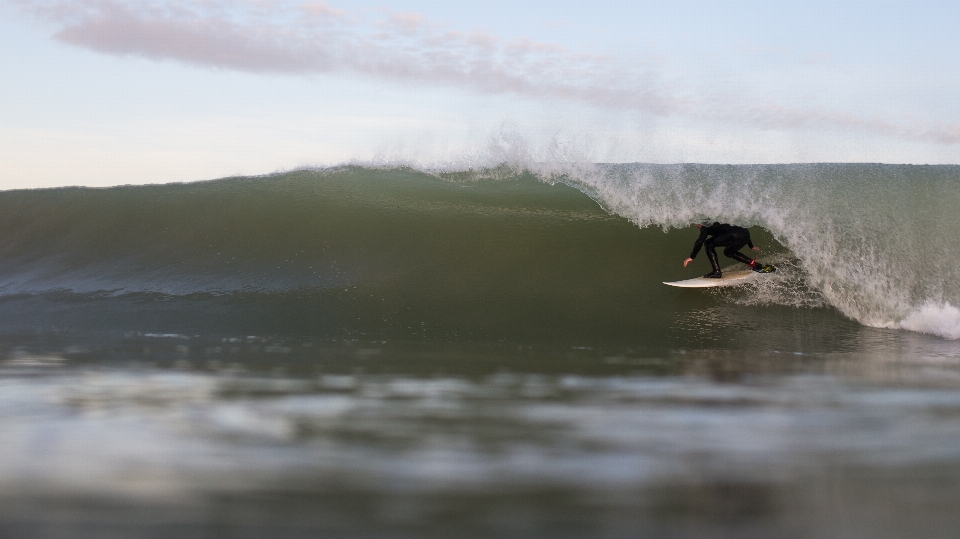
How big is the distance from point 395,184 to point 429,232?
73.4 inches

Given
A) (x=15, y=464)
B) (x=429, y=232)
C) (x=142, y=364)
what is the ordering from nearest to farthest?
(x=15, y=464) < (x=142, y=364) < (x=429, y=232)

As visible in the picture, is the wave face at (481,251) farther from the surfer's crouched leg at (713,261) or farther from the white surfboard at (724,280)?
the surfer's crouched leg at (713,261)

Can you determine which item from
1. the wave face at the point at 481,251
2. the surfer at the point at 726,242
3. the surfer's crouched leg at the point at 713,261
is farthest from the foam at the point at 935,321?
the surfer's crouched leg at the point at 713,261

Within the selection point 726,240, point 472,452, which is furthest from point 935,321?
point 472,452

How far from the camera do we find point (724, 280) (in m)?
8.14

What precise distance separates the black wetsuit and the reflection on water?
2916 millimetres

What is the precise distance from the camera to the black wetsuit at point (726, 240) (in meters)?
8.09

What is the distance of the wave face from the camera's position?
25.9ft

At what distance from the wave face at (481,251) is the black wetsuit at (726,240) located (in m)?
0.39

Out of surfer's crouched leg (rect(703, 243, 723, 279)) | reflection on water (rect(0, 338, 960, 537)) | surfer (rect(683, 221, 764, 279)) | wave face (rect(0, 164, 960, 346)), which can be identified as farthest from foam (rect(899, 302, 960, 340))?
reflection on water (rect(0, 338, 960, 537))

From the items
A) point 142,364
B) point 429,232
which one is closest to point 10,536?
point 142,364

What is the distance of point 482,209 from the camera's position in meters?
10.4

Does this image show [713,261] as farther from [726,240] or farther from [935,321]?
[935,321]

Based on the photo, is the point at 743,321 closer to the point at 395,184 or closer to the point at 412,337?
the point at 412,337
